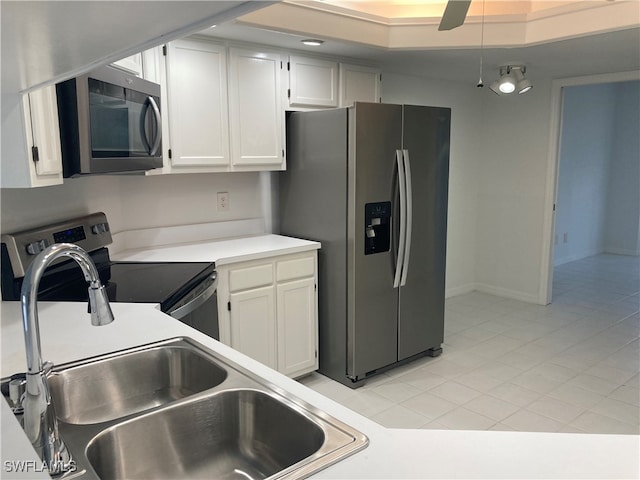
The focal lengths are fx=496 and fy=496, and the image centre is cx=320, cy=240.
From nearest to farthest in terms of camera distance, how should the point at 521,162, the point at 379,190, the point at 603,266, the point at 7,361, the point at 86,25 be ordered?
1. the point at 86,25
2. the point at 7,361
3. the point at 379,190
4. the point at 521,162
5. the point at 603,266

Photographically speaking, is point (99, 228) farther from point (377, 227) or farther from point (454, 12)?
point (454, 12)

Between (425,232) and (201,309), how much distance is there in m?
1.64

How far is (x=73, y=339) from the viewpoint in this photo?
153 cm

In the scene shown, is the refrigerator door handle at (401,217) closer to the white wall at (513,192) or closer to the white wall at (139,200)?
the white wall at (139,200)

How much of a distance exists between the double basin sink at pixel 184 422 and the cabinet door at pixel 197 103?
63.3 inches

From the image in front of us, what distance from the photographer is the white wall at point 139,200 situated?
83.5 inches

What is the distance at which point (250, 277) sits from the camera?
2.88m

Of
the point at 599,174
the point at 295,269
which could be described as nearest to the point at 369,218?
the point at 295,269

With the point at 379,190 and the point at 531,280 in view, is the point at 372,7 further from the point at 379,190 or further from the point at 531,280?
the point at 531,280

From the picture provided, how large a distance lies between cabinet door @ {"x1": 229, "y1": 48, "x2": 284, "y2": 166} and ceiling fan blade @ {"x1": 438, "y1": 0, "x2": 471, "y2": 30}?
142cm

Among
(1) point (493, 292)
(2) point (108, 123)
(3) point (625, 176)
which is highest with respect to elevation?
(2) point (108, 123)

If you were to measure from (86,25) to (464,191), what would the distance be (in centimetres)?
488

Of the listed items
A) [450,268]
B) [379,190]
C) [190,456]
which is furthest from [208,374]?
[450,268]

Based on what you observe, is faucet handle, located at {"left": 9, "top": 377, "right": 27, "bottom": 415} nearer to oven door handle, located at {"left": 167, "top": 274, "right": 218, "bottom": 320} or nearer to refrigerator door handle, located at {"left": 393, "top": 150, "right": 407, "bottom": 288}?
oven door handle, located at {"left": 167, "top": 274, "right": 218, "bottom": 320}
